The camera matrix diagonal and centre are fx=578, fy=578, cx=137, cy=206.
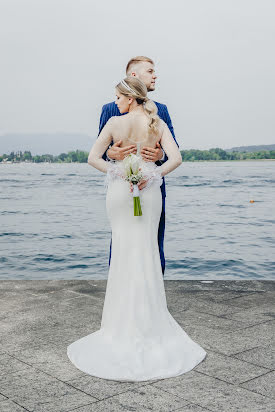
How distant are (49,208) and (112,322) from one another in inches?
1394

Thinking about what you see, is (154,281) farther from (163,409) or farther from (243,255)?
(243,255)

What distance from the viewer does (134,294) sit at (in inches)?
161

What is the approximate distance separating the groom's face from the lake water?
41.7 ft

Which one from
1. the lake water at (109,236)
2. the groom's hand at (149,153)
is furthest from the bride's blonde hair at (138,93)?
the lake water at (109,236)

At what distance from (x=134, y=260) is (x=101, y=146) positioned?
2.75 feet

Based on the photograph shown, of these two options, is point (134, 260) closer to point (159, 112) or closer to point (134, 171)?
point (134, 171)

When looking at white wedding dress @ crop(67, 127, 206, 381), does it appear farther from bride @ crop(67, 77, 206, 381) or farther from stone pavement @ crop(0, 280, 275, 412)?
stone pavement @ crop(0, 280, 275, 412)

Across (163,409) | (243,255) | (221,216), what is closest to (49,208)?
(221,216)

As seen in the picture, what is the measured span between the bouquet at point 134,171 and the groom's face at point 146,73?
77 cm

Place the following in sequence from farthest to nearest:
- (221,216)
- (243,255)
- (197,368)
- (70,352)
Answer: (221,216)
(243,255)
(70,352)
(197,368)

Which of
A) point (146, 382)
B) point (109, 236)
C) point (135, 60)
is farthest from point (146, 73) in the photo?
point (109, 236)

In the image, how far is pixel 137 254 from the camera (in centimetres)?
410

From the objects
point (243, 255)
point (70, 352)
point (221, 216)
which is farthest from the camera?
point (221, 216)

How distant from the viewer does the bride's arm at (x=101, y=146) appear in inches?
158
